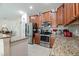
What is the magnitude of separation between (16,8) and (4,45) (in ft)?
0.94

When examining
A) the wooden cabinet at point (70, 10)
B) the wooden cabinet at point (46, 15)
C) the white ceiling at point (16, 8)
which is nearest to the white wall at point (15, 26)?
the white ceiling at point (16, 8)

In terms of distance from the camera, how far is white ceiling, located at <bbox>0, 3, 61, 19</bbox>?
104 cm

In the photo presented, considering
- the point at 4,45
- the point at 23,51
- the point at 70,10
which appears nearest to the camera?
the point at 4,45

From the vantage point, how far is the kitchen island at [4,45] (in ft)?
3.36

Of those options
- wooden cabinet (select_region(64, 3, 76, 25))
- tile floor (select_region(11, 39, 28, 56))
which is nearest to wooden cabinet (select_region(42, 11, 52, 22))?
wooden cabinet (select_region(64, 3, 76, 25))

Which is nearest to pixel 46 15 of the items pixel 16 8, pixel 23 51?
pixel 16 8

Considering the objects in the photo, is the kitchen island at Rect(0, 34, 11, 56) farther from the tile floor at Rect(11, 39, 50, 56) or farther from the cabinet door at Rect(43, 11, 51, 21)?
the cabinet door at Rect(43, 11, 51, 21)

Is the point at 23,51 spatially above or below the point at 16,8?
below

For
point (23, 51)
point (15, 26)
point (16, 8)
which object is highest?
point (16, 8)

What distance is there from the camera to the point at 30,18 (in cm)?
111

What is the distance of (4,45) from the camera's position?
3.42 ft

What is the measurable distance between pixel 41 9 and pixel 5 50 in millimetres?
411

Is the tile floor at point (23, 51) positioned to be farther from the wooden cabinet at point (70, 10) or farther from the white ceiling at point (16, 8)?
the wooden cabinet at point (70, 10)

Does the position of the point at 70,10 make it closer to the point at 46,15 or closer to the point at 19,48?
the point at 46,15
